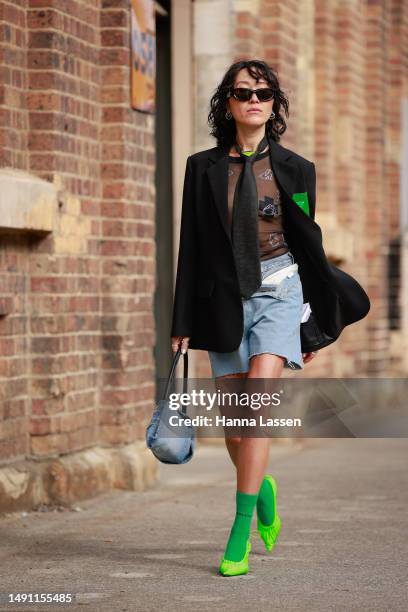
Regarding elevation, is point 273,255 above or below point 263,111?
below

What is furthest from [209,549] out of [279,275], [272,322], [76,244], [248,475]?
[76,244]

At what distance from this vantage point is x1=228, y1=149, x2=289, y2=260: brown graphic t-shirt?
18.6 ft

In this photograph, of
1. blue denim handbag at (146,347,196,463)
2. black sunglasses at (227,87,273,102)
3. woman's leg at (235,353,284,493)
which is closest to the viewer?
blue denim handbag at (146,347,196,463)

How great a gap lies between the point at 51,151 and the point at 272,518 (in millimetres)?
2364

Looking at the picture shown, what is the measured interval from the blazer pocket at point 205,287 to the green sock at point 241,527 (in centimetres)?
76

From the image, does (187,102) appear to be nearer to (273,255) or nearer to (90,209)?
(90,209)

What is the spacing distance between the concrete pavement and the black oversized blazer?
0.91 metres

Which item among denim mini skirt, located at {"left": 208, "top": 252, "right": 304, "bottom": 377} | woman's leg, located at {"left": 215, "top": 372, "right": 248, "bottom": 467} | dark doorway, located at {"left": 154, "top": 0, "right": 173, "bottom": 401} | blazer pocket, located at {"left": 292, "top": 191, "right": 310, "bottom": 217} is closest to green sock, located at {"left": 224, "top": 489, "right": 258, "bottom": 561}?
woman's leg, located at {"left": 215, "top": 372, "right": 248, "bottom": 467}

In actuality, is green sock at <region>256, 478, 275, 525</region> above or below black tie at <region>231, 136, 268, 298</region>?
below

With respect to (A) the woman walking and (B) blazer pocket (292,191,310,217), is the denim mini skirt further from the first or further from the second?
(B) blazer pocket (292,191,310,217)

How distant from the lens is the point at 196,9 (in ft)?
33.9

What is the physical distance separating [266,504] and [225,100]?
1580 millimetres

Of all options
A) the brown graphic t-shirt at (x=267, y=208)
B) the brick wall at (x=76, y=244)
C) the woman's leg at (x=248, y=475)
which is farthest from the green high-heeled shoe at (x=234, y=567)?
the brick wall at (x=76, y=244)

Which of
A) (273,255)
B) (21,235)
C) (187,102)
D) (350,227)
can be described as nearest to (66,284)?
(21,235)
